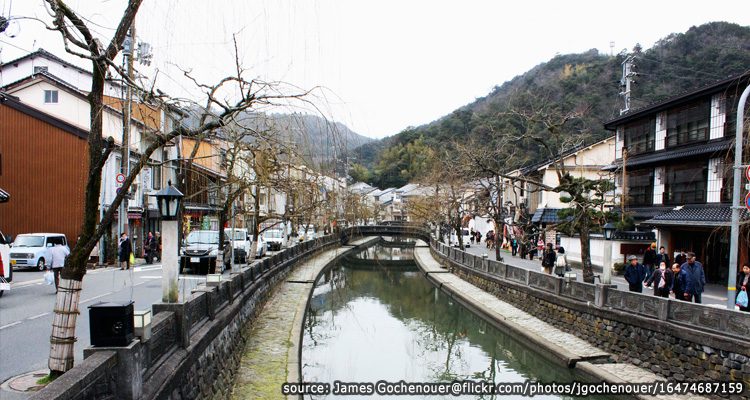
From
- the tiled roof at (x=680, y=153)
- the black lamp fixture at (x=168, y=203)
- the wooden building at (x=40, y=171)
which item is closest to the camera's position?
the black lamp fixture at (x=168, y=203)

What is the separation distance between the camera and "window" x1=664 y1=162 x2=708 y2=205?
925 inches

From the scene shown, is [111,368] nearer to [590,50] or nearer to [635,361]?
[635,361]

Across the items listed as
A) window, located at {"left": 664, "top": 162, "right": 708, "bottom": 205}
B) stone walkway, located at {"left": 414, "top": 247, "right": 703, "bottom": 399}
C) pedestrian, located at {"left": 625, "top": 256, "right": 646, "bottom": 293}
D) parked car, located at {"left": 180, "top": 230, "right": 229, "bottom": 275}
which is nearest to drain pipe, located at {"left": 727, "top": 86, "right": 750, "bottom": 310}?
stone walkway, located at {"left": 414, "top": 247, "right": 703, "bottom": 399}

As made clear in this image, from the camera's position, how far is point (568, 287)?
16625mm

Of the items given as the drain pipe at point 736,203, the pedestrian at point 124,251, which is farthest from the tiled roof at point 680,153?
the pedestrian at point 124,251

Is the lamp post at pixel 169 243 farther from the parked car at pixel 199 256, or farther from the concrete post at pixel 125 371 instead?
the parked car at pixel 199 256

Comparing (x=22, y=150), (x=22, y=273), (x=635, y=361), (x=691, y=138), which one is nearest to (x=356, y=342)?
(x=635, y=361)

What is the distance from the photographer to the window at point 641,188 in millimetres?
27906

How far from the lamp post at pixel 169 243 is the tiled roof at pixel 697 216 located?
61.5 ft

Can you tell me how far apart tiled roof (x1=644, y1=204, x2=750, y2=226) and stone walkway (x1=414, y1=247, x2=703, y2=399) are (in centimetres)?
793

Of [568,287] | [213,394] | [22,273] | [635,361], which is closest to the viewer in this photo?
[213,394]

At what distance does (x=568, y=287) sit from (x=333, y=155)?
1290cm

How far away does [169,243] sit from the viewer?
8.27 meters

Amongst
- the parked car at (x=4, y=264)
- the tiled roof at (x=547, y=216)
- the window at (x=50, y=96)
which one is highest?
the window at (x=50, y=96)
